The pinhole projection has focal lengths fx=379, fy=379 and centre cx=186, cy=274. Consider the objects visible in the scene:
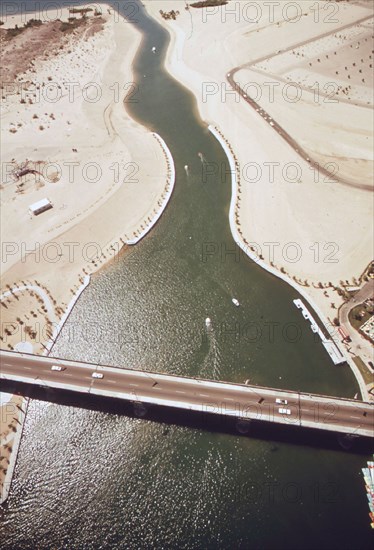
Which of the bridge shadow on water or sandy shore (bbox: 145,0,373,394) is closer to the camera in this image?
the bridge shadow on water

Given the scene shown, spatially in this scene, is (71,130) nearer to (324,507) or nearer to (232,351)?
(232,351)

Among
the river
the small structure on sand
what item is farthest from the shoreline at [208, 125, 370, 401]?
the small structure on sand

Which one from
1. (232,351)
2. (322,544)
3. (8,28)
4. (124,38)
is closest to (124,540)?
(322,544)

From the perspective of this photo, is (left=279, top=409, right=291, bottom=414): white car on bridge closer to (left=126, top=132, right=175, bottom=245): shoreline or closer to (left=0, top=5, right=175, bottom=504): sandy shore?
(left=0, top=5, right=175, bottom=504): sandy shore

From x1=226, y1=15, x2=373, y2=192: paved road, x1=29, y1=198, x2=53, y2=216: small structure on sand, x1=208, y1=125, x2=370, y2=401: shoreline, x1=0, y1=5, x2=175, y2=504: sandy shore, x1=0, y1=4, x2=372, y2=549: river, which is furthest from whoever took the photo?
x1=226, y1=15, x2=373, y2=192: paved road

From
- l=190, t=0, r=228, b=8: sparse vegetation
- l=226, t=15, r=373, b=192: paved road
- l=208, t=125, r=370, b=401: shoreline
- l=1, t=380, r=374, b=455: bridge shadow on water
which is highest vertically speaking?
l=190, t=0, r=228, b=8: sparse vegetation

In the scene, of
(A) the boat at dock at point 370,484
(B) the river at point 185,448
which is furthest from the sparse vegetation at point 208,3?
(A) the boat at dock at point 370,484

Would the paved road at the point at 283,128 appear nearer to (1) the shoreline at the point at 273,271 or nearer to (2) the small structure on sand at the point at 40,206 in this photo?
(1) the shoreline at the point at 273,271
